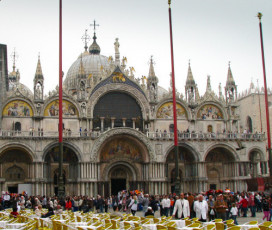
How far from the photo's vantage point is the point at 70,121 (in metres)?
47.2

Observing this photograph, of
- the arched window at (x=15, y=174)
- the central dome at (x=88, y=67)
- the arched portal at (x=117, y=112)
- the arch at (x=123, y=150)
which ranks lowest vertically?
the arched window at (x=15, y=174)

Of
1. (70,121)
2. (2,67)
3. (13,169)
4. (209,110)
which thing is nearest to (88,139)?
(70,121)

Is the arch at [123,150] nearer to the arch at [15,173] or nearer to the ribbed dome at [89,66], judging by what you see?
the arch at [15,173]

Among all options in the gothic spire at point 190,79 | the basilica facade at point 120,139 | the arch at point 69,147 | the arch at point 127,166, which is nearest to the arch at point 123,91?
the basilica facade at point 120,139

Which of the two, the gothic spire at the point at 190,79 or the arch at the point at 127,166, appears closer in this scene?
the arch at the point at 127,166

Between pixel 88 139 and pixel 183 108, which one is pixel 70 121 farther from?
pixel 183 108

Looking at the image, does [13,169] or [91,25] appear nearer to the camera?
[13,169]

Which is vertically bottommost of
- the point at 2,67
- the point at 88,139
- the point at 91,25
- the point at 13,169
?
the point at 13,169

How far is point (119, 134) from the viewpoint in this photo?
45.2 m

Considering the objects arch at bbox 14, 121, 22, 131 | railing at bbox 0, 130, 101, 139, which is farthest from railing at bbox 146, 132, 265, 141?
arch at bbox 14, 121, 22, 131

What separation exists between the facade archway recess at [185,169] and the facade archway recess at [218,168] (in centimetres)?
198

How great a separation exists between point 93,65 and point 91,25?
5.50 metres

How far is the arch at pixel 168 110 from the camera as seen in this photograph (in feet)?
163

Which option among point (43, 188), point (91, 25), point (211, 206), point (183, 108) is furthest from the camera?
point (91, 25)
